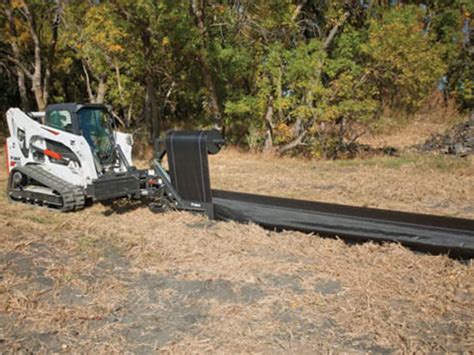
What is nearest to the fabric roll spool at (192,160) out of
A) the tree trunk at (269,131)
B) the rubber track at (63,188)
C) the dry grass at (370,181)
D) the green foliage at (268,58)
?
the rubber track at (63,188)

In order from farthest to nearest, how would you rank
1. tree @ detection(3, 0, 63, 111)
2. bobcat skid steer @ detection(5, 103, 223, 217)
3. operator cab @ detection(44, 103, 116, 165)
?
tree @ detection(3, 0, 63, 111) < operator cab @ detection(44, 103, 116, 165) < bobcat skid steer @ detection(5, 103, 223, 217)

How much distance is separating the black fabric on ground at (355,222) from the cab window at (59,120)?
277cm

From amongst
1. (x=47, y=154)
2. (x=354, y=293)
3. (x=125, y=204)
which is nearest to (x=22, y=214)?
(x=47, y=154)

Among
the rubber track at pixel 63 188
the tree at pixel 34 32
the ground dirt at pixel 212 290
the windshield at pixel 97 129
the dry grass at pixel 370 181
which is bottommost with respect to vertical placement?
the dry grass at pixel 370 181

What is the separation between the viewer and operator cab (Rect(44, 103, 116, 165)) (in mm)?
7000

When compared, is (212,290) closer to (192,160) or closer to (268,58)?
(192,160)

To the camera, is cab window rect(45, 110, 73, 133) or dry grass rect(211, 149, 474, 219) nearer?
cab window rect(45, 110, 73, 133)

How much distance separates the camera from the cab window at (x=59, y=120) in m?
7.08

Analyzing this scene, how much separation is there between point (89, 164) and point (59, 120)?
1.06 meters

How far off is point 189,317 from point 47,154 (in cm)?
493

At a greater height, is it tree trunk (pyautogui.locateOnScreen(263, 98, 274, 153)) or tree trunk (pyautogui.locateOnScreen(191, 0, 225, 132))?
tree trunk (pyautogui.locateOnScreen(191, 0, 225, 132))

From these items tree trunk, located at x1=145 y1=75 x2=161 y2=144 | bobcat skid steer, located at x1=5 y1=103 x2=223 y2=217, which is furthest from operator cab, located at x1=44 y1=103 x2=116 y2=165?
tree trunk, located at x1=145 y1=75 x2=161 y2=144

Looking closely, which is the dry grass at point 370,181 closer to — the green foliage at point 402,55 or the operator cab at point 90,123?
the green foliage at point 402,55

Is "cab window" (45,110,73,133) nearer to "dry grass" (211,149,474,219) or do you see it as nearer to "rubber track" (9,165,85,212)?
"rubber track" (9,165,85,212)
